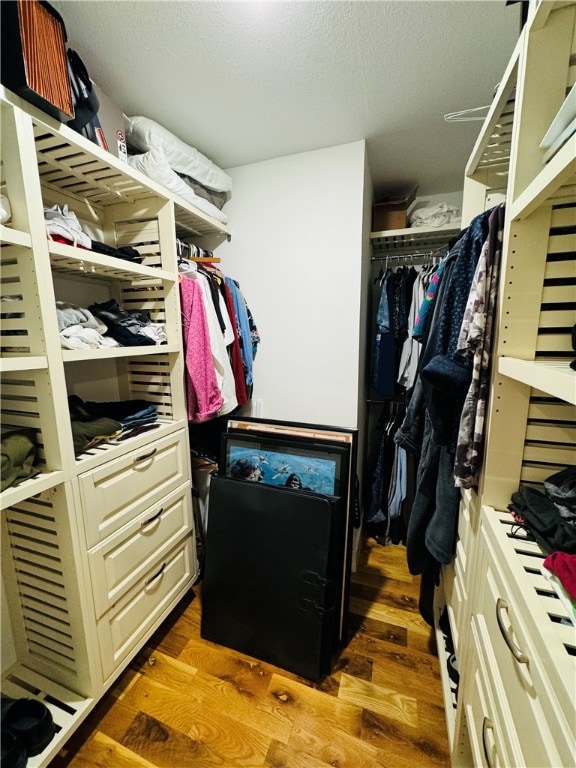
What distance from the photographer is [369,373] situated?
2.18 metres

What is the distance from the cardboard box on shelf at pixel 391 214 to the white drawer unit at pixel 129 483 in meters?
1.75

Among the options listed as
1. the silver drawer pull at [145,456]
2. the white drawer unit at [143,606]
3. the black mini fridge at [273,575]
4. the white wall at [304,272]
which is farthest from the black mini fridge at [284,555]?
the white wall at [304,272]

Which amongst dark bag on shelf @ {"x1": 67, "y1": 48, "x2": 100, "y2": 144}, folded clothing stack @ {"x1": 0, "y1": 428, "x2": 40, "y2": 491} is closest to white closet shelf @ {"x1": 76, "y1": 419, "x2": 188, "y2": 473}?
folded clothing stack @ {"x1": 0, "y1": 428, "x2": 40, "y2": 491}

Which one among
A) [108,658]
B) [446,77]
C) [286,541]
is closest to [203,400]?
[286,541]

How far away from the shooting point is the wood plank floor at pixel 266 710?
1.02 meters

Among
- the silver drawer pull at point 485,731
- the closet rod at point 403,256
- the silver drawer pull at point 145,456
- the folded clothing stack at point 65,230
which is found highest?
the closet rod at point 403,256

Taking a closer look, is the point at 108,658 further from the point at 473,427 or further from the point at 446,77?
the point at 446,77

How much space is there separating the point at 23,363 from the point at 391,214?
2.03m

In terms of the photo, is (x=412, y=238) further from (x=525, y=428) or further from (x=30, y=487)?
(x=30, y=487)

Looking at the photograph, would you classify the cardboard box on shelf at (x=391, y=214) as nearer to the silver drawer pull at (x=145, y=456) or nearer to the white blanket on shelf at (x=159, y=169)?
the white blanket on shelf at (x=159, y=169)

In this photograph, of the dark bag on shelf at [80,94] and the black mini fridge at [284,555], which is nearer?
the dark bag on shelf at [80,94]

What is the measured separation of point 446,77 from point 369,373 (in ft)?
4.91

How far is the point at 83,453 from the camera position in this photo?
3.57 feet

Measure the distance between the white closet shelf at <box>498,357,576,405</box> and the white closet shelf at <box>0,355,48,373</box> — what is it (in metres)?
1.18
